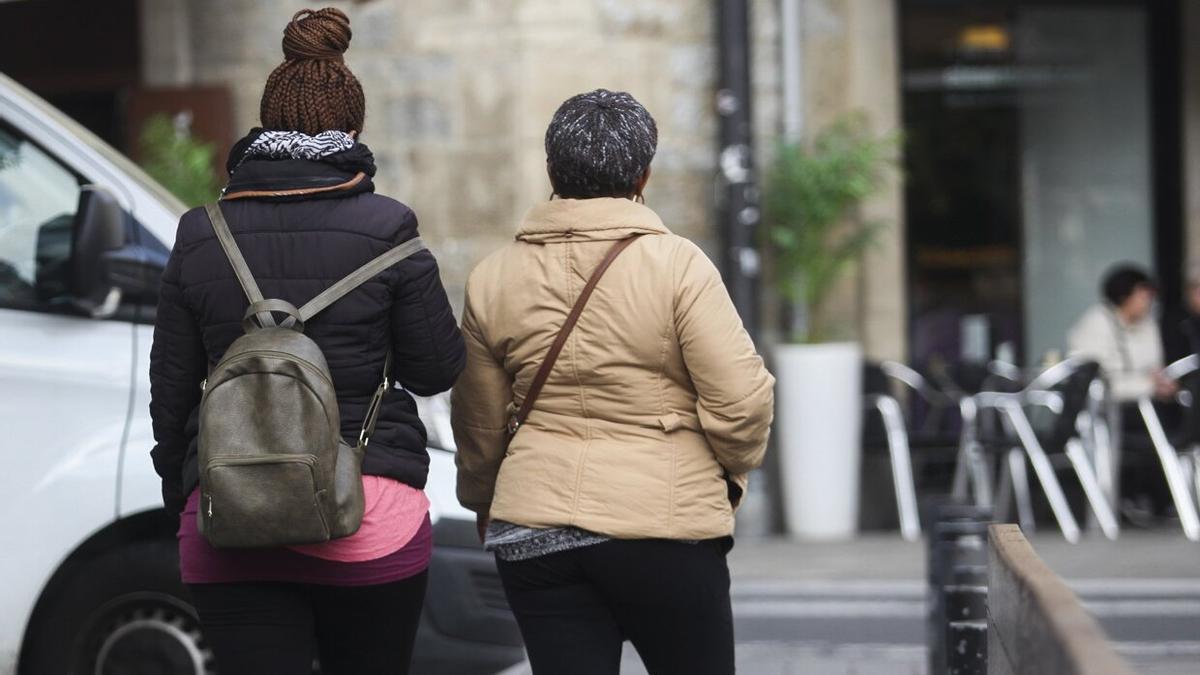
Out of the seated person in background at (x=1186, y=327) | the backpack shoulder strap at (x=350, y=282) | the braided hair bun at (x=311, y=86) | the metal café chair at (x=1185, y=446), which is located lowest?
the metal café chair at (x=1185, y=446)

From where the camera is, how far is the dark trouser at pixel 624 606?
322cm

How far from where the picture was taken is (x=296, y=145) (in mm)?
3158

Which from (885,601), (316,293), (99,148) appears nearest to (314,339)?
(316,293)

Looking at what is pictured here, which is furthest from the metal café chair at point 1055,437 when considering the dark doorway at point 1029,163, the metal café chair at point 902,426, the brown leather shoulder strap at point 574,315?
the brown leather shoulder strap at point 574,315

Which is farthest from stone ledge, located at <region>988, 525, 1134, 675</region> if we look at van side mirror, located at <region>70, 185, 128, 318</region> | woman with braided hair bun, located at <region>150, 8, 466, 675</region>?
van side mirror, located at <region>70, 185, 128, 318</region>

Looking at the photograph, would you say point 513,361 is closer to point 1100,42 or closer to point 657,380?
point 657,380

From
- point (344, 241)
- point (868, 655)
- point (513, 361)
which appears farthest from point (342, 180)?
point (868, 655)

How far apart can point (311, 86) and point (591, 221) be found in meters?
0.56

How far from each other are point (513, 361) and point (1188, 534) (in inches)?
293

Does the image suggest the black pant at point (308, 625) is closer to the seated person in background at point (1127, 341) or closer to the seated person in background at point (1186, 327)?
the seated person in background at point (1127, 341)

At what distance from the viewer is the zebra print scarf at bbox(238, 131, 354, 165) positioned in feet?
10.3

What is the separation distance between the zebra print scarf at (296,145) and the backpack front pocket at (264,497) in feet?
1.81

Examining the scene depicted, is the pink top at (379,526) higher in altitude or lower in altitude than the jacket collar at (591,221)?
lower

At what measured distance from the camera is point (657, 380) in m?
3.25
